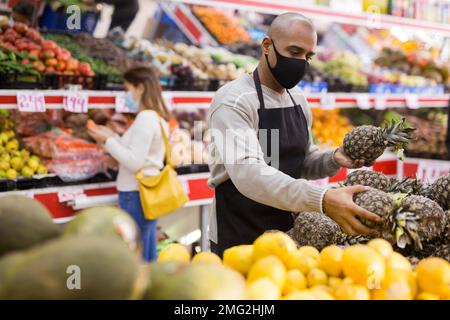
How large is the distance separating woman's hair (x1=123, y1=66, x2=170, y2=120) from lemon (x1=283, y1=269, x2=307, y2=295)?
9.80 ft

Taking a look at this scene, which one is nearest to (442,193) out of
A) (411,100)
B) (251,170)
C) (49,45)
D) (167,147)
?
(251,170)

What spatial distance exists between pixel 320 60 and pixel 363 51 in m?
1.34

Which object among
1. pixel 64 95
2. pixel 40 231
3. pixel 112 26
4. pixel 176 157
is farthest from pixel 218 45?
pixel 40 231

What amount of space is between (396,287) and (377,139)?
1155 mm

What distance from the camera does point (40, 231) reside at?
1068mm

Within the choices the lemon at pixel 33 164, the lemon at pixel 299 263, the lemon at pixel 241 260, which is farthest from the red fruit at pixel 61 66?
the lemon at pixel 299 263

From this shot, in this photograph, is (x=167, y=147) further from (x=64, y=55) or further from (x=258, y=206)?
(x=258, y=206)

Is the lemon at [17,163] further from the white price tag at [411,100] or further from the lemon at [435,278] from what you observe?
the white price tag at [411,100]

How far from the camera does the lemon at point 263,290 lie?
1161mm

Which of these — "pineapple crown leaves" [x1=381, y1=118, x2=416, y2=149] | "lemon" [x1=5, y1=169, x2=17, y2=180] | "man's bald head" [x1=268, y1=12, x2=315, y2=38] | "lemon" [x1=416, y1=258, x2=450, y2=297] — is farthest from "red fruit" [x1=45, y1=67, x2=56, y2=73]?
"lemon" [x1=416, y1=258, x2=450, y2=297]

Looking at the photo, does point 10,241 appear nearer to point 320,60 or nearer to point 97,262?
point 97,262

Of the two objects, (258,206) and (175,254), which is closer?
(175,254)

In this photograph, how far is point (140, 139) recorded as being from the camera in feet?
13.4
